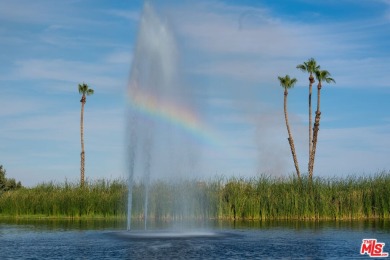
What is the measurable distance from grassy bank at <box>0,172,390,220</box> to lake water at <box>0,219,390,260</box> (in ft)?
20.5

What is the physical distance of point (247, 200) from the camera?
152 feet

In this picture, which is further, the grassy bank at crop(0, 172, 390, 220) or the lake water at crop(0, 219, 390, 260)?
the grassy bank at crop(0, 172, 390, 220)

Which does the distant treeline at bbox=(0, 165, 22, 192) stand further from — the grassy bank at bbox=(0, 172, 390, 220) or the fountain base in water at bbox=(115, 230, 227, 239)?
the fountain base in water at bbox=(115, 230, 227, 239)

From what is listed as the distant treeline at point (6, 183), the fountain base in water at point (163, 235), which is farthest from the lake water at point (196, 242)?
the distant treeline at point (6, 183)

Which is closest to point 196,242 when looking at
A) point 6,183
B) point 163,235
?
point 163,235

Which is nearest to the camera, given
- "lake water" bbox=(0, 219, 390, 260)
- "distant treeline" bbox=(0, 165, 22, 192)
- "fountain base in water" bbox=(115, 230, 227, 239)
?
"lake water" bbox=(0, 219, 390, 260)

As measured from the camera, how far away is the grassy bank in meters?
45.2

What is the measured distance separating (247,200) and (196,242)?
688 inches

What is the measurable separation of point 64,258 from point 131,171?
1337 cm

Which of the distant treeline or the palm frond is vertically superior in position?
the palm frond

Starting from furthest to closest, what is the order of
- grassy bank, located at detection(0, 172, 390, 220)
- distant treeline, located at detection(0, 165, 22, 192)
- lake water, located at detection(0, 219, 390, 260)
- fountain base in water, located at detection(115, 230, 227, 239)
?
distant treeline, located at detection(0, 165, 22, 192), grassy bank, located at detection(0, 172, 390, 220), fountain base in water, located at detection(115, 230, 227, 239), lake water, located at detection(0, 219, 390, 260)

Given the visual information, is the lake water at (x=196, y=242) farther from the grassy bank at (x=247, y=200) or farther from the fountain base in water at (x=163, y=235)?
the grassy bank at (x=247, y=200)

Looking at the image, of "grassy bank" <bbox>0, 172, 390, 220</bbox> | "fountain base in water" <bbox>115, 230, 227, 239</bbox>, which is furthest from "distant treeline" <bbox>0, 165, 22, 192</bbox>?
"fountain base in water" <bbox>115, 230, 227, 239</bbox>

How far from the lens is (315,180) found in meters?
48.4
